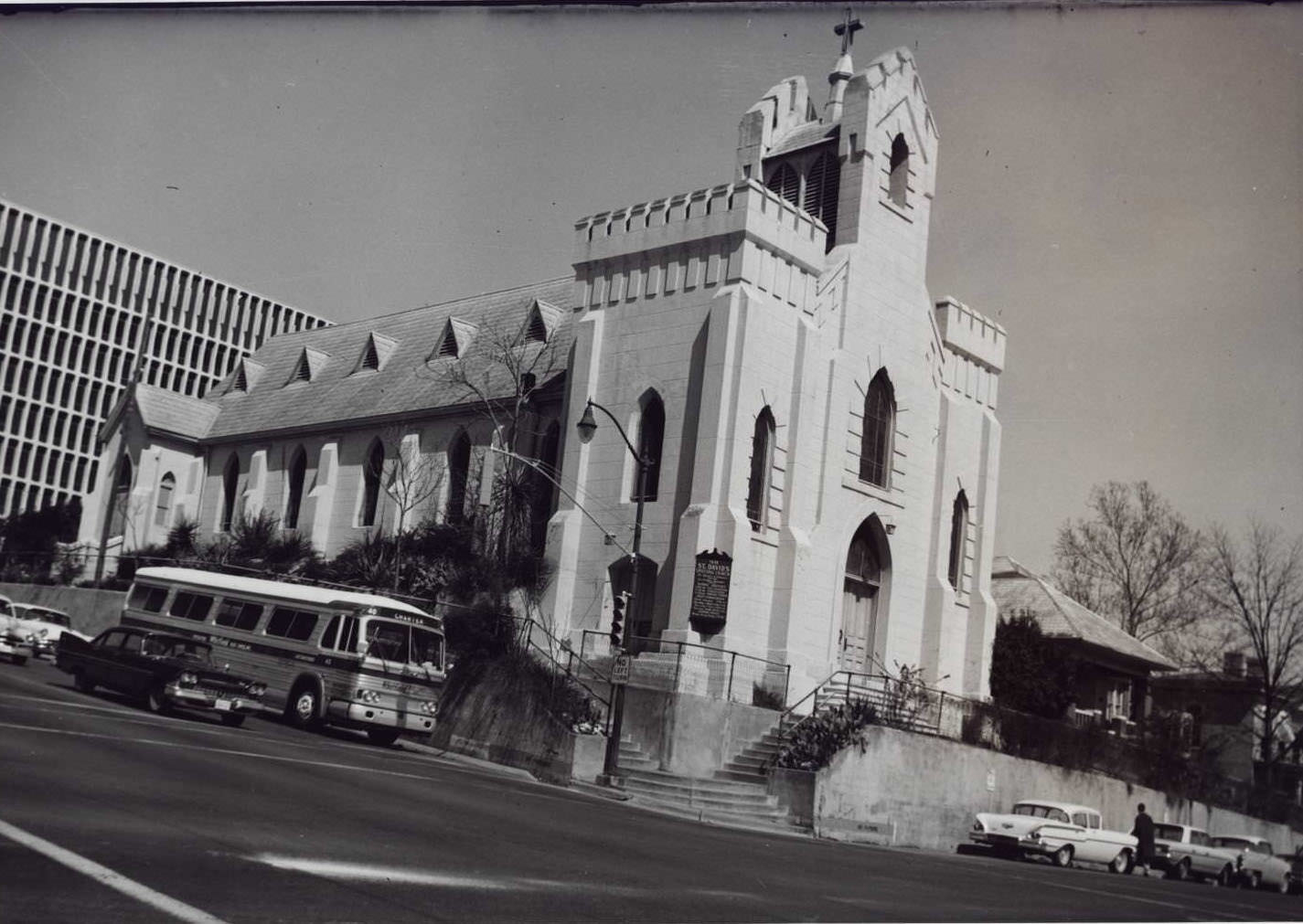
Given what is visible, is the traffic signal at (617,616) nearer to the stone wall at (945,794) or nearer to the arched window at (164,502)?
the stone wall at (945,794)

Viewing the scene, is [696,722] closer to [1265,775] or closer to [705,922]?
[1265,775]

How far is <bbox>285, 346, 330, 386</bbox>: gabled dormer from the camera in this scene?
5384 centimetres

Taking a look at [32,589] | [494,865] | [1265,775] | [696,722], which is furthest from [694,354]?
[32,589]

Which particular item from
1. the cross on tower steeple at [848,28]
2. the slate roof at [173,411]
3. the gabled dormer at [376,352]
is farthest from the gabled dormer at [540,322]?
the cross on tower steeple at [848,28]

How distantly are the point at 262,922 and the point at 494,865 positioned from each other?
12.8 feet

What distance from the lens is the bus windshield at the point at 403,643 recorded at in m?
27.4

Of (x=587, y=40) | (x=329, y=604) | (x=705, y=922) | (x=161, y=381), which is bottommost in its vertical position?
(x=705, y=922)

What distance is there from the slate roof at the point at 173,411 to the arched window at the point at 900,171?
30.6 metres

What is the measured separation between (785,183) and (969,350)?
287 inches

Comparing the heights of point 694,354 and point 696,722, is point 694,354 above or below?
above

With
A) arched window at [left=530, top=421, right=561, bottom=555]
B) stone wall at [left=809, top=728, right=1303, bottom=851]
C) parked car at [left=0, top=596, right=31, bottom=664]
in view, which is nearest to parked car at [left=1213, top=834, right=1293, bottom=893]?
stone wall at [left=809, top=728, right=1303, bottom=851]

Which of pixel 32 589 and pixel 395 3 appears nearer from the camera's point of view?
pixel 395 3

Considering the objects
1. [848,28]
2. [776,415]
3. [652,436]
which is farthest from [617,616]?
[848,28]

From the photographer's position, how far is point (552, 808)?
742 inches
